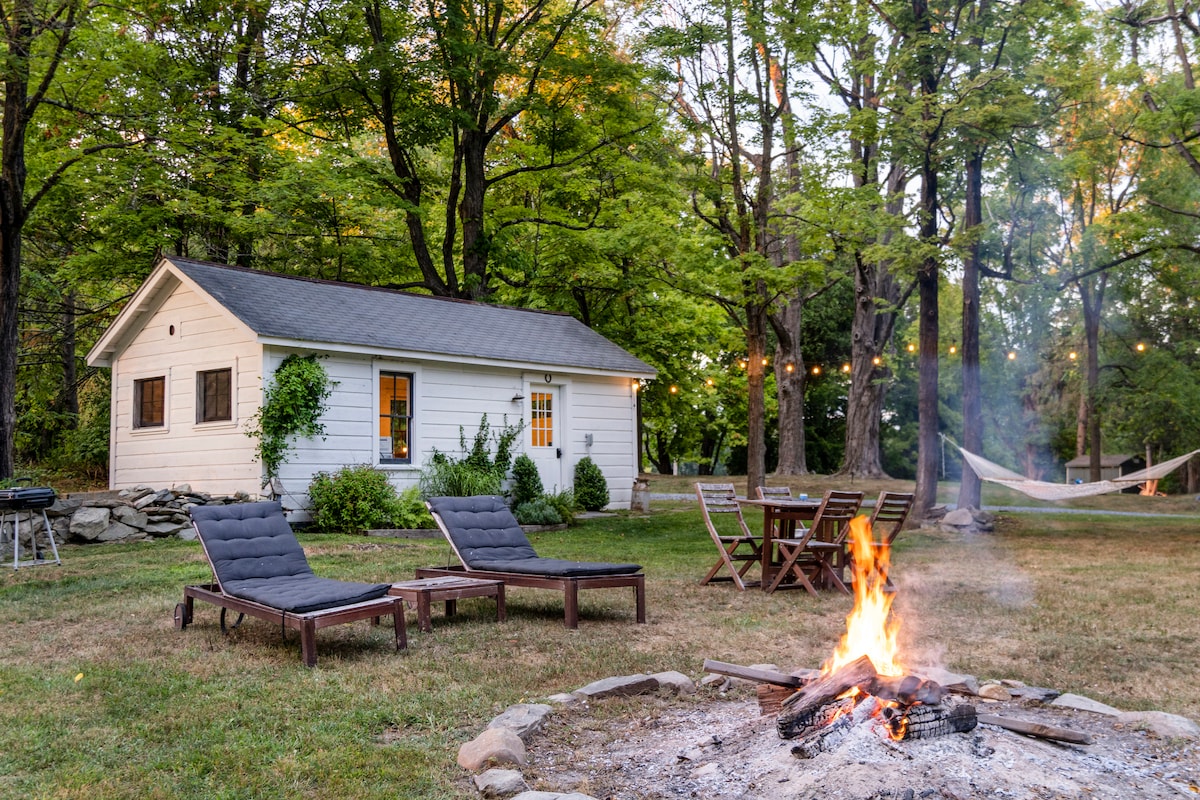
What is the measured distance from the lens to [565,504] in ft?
51.0

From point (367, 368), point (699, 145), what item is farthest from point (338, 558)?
point (699, 145)

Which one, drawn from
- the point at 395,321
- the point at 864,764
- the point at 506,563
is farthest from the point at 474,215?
the point at 864,764

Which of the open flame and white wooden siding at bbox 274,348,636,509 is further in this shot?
white wooden siding at bbox 274,348,636,509

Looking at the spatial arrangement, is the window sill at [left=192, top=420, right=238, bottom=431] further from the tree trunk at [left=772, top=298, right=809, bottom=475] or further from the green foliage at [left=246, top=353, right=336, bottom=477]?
the tree trunk at [left=772, top=298, right=809, bottom=475]

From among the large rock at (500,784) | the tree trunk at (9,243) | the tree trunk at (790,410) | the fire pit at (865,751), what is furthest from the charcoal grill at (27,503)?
the tree trunk at (790,410)

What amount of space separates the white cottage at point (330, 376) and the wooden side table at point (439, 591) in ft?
22.0

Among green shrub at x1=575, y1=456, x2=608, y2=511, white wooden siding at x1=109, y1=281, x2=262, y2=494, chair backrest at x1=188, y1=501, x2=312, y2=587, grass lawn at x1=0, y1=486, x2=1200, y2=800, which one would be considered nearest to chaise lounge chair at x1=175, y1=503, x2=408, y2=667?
chair backrest at x1=188, y1=501, x2=312, y2=587

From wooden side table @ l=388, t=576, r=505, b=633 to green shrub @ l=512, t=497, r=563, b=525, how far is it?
742cm

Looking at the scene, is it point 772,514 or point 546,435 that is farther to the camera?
point 546,435

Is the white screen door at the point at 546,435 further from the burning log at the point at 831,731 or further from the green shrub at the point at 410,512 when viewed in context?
the burning log at the point at 831,731

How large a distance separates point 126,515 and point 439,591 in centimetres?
758

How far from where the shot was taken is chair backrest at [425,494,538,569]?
293 inches

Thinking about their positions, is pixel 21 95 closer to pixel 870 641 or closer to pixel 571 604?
pixel 571 604

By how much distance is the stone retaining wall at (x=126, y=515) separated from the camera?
1166 cm
